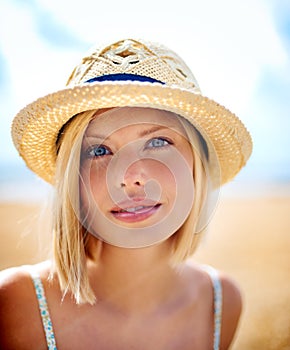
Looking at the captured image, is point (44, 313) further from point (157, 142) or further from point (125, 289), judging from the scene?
point (157, 142)

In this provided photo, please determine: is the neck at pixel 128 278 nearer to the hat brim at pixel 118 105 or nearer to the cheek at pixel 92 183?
the cheek at pixel 92 183

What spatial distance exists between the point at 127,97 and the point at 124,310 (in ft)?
3.33

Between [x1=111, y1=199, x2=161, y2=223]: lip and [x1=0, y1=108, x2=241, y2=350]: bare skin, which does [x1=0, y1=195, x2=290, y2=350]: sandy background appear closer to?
[x1=0, y1=108, x2=241, y2=350]: bare skin

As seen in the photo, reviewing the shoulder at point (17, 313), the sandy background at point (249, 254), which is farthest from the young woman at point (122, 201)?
the sandy background at point (249, 254)

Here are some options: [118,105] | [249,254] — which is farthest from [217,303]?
[249,254]

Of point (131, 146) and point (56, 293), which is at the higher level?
point (131, 146)

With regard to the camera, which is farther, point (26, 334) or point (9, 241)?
point (9, 241)

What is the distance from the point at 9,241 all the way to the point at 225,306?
4.07 meters

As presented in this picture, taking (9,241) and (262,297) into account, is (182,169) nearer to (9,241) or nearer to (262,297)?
(262,297)

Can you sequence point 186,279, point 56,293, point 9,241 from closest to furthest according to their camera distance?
point 56,293
point 186,279
point 9,241

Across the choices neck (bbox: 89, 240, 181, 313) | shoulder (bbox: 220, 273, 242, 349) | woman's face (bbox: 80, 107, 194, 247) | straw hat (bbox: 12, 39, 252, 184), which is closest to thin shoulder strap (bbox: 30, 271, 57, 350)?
neck (bbox: 89, 240, 181, 313)

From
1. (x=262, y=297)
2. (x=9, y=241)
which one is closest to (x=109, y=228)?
(x=262, y=297)

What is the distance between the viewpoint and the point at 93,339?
77.1 inches

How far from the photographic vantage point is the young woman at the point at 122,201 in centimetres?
182
